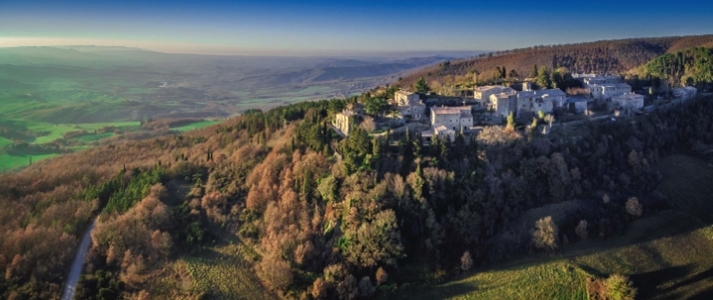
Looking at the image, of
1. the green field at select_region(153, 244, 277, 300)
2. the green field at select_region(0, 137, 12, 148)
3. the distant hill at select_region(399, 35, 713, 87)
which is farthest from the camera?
the distant hill at select_region(399, 35, 713, 87)

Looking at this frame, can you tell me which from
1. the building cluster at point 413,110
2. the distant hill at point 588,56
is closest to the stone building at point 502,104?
the building cluster at point 413,110

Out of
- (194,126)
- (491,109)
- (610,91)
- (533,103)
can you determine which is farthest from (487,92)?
(194,126)

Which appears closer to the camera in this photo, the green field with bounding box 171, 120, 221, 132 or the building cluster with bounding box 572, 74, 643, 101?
the building cluster with bounding box 572, 74, 643, 101

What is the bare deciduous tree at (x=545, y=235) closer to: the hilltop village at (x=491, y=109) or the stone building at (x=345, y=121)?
the hilltop village at (x=491, y=109)

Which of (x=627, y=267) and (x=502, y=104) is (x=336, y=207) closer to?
(x=627, y=267)

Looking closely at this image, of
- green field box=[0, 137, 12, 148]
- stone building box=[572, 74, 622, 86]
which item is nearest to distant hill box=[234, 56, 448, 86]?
green field box=[0, 137, 12, 148]

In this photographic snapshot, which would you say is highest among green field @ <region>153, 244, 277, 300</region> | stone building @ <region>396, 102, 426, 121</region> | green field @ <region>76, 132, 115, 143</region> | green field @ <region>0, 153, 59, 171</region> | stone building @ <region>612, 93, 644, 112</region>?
stone building @ <region>612, 93, 644, 112</region>

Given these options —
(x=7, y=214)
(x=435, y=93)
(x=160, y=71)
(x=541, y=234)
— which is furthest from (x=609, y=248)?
(x=160, y=71)

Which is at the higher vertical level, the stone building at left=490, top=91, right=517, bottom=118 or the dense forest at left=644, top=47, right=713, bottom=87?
the dense forest at left=644, top=47, right=713, bottom=87

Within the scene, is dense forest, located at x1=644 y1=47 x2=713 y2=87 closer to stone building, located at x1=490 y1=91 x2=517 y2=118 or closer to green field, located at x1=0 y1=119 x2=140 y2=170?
stone building, located at x1=490 y1=91 x2=517 y2=118
